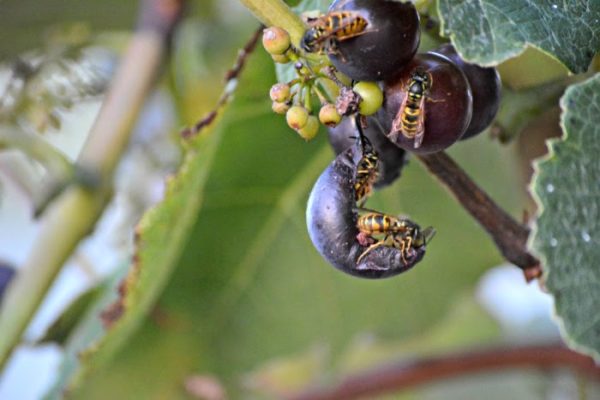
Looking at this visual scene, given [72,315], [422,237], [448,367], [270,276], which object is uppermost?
[422,237]

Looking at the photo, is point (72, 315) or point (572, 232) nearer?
point (572, 232)

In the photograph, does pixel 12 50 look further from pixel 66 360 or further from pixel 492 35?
pixel 492 35

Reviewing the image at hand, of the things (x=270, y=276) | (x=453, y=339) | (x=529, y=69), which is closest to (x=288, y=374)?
(x=453, y=339)

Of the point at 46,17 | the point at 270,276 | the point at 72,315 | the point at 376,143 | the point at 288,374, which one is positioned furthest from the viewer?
the point at 288,374

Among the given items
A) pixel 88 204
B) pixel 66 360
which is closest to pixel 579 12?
pixel 88 204

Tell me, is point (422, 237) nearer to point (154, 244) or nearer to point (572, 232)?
point (572, 232)

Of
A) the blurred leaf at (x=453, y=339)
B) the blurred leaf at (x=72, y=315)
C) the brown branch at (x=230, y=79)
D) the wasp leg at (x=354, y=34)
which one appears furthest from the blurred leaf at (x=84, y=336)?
the blurred leaf at (x=453, y=339)
